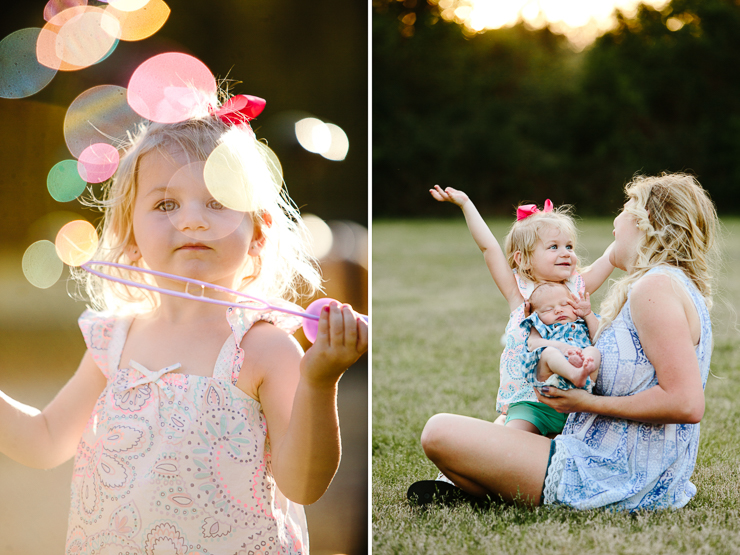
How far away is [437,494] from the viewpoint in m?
→ 1.51

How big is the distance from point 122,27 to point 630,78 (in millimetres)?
15824

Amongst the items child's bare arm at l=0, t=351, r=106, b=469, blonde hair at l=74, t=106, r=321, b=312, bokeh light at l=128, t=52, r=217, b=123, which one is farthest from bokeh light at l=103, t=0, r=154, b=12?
child's bare arm at l=0, t=351, r=106, b=469

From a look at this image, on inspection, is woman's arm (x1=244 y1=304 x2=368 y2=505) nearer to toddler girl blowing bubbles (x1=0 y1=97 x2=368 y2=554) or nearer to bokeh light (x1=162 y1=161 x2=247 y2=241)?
toddler girl blowing bubbles (x1=0 y1=97 x2=368 y2=554)

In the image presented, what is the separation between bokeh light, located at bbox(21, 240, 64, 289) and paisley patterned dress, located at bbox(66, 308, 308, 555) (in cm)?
139

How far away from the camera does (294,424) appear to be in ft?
3.62

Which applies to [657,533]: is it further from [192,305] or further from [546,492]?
[192,305]

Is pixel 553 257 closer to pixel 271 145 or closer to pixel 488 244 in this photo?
pixel 488 244

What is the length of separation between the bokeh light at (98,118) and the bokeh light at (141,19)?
15cm

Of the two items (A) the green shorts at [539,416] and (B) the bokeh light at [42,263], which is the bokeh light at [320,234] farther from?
(A) the green shorts at [539,416]

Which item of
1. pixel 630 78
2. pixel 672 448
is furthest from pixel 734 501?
pixel 630 78

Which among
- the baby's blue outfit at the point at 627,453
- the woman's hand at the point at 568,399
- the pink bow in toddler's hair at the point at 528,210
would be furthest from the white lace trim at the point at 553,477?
the pink bow in toddler's hair at the point at 528,210

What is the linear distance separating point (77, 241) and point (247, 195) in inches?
36.2

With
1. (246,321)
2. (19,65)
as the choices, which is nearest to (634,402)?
(246,321)

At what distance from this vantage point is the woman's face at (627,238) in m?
1.47
